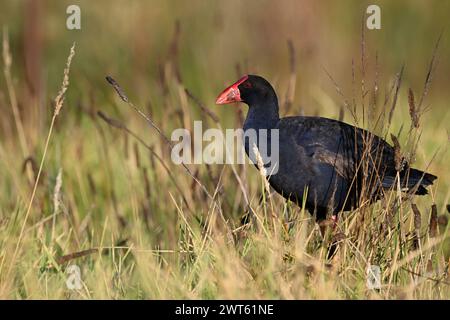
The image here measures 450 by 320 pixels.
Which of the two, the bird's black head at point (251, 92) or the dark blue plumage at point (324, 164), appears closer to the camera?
the dark blue plumage at point (324, 164)

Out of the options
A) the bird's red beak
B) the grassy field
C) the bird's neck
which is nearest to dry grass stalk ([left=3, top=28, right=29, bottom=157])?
the grassy field

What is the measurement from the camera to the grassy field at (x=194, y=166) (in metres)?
3.23

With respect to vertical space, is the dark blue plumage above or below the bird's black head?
below

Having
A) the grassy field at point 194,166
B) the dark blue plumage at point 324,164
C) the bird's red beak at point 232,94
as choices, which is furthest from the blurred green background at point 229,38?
the dark blue plumage at point 324,164

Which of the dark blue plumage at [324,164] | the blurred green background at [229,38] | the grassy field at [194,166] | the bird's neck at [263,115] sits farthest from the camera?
the blurred green background at [229,38]

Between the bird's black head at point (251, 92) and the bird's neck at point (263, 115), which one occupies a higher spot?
the bird's black head at point (251, 92)

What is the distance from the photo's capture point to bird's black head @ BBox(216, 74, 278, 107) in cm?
413

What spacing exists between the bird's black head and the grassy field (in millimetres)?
276

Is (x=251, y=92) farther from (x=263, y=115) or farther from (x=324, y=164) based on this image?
(x=324, y=164)

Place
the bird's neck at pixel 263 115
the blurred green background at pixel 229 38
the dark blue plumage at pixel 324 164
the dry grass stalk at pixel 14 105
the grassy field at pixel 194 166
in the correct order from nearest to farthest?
1. the grassy field at pixel 194 166
2. the dark blue plumage at pixel 324 164
3. the bird's neck at pixel 263 115
4. the dry grass stalk at pixel 14 105
5. the blurred green background at pixel 229 38

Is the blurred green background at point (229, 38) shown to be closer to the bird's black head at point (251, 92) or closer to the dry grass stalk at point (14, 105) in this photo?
the dry grass stalk at point (14, 105)

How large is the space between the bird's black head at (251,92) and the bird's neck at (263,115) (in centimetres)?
1

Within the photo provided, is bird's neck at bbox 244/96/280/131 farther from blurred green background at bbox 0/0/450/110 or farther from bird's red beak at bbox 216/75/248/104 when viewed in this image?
blurred green background at bbox 0/0/450/110
